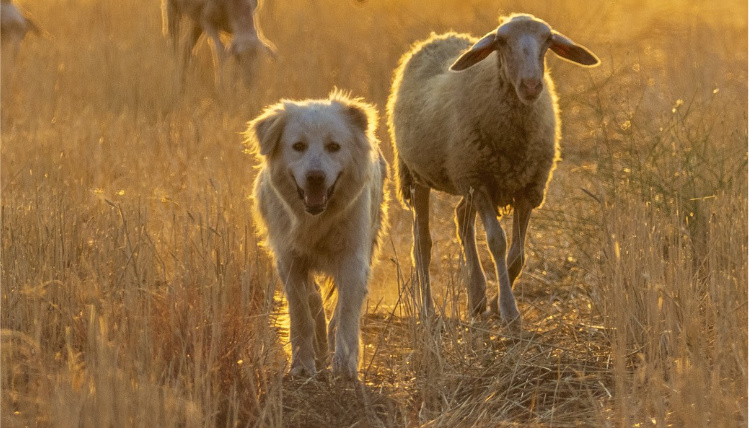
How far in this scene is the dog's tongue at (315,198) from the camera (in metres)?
5.87

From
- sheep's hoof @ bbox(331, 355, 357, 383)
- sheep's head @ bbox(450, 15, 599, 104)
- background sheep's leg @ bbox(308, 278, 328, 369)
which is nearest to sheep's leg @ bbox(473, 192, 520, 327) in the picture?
sheep's head @ bbox(450, 15, 599, 104)

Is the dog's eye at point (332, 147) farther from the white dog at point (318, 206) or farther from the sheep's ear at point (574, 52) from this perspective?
the sheep's ear at point (574, 52)

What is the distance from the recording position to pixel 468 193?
7566 mm

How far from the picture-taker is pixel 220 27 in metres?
14.5

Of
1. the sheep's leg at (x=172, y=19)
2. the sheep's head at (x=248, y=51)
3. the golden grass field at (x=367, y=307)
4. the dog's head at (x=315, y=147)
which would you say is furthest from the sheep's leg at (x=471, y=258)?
the sheep's leg at (x=172, y=19)

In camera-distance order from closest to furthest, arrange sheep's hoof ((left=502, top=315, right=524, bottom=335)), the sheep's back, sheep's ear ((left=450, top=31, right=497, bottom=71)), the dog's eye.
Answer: the dog's eye → sheep's hoof ((left=502, top=315, right=524, bottom=335)) → sheep's ear ((left=450, top=31, right=497, bottom=71)) → the sheep's back

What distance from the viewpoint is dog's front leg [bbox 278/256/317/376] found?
19.7 ft

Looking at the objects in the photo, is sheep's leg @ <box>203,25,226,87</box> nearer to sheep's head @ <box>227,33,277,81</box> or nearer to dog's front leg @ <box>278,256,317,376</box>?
sheep's head @ <box>227,33,277,81</box>

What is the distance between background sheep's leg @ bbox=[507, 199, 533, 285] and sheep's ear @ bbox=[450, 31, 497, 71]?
87 cm

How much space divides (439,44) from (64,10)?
10.9 metres

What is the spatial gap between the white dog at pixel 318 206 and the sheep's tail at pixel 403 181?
7.17 feet

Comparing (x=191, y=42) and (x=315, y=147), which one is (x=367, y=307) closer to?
(x=315, y=147)

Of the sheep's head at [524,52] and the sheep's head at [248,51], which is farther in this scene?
the sheep's head at [248,51]

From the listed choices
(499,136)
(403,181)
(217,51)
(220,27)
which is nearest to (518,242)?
(499,136)
